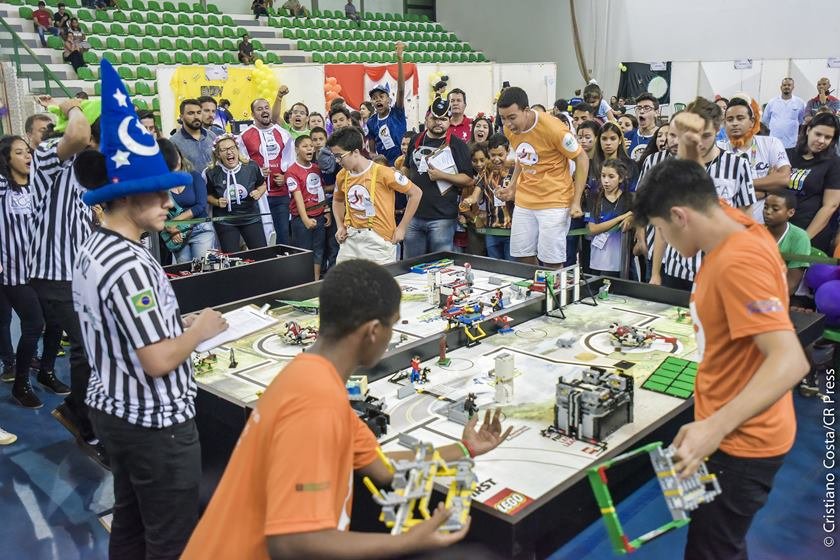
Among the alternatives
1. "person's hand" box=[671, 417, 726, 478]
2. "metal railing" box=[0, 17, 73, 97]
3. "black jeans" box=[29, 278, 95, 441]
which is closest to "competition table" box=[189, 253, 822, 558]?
"person's hand" box=[671, 417, 726, 478]

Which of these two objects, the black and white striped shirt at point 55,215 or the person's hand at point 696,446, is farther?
the black and white striped shirt at point 55,215

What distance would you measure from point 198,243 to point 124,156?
333 centimetres

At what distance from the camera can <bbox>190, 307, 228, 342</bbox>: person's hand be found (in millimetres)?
1938

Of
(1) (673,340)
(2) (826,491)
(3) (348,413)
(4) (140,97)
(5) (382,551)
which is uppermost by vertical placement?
(4) (140,97)

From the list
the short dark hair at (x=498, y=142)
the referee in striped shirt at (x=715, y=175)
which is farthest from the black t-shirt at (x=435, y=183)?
the referee in striped shirt at (x=715, y=175)

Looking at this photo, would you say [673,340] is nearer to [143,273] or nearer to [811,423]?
[811,423]

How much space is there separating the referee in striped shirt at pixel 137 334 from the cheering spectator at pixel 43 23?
32.7 feet

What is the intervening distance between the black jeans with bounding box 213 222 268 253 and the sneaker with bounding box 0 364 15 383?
62.7 inches

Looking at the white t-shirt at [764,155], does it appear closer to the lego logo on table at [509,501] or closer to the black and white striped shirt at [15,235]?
the lego logo on table at [509,501]

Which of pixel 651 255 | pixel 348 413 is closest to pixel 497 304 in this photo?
pixel 651 255

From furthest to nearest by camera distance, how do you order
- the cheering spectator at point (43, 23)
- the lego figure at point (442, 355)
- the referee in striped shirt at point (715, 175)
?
the cheering spectator at point (43, 23) → the referee in striped shirt at point (715, 175) → the lego figure at point (442, 355)

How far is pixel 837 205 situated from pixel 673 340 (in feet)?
7.26

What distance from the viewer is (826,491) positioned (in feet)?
10.2

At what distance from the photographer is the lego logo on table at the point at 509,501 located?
1935 millimetres
